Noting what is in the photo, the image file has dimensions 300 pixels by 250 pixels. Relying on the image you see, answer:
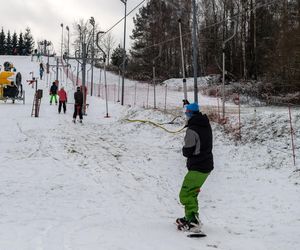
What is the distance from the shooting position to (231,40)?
158 ft

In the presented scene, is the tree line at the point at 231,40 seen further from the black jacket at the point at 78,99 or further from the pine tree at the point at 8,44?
the pine tree at the point at 8,44

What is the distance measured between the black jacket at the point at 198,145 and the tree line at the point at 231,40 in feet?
46.4

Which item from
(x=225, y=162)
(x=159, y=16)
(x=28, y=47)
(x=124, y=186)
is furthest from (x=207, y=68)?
(x=28, y=47)

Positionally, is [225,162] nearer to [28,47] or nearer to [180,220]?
[180,220]

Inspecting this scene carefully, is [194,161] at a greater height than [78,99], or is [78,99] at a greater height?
[78,99]

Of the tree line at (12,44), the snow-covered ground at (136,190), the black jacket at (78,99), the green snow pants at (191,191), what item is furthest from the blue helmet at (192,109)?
the tree line at (12,44)

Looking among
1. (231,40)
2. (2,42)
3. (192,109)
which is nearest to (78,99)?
(192,109)

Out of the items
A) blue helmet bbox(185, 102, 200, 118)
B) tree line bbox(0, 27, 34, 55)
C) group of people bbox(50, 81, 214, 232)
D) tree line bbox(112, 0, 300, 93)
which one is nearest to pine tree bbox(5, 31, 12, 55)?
tree line bbox(0, 27, 34, 55)

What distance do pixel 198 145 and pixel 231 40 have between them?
43081 mm

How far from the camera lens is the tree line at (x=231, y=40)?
33.0 metres

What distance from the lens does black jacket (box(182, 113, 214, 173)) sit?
6793mm

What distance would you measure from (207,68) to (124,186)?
44.0 meters

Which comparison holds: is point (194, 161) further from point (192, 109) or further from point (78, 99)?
point (78, 99)

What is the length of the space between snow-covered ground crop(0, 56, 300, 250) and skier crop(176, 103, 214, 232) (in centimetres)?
29
